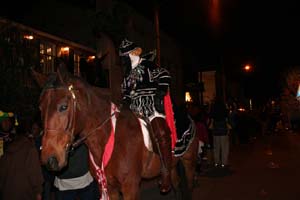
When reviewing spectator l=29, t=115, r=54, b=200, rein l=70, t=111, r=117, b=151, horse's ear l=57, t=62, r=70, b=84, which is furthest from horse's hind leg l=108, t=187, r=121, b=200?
horse's ear l=57, t=62, r=70, b=84

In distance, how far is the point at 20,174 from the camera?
5.00m

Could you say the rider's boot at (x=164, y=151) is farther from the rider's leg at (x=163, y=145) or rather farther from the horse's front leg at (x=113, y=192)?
the horse's front leg at (x=113, y=192)

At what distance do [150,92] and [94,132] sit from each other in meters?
1.24

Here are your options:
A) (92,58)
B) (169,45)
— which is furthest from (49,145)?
(169,45)

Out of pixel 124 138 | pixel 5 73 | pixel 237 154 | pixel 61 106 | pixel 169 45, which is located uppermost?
pixel 169 45

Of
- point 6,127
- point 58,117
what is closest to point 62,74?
point 58,117

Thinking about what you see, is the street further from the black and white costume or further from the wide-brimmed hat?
the wide-brimmed hat

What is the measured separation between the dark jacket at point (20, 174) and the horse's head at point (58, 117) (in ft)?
3.53

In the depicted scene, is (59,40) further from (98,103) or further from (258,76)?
(258,76)

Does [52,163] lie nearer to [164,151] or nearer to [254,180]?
[164,151]

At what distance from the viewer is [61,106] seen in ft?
13.6

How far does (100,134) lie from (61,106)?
85 centimetres

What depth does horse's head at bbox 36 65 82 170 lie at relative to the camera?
3.97m

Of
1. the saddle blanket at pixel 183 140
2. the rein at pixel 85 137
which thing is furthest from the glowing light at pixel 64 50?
the rein at pixel 85 137
